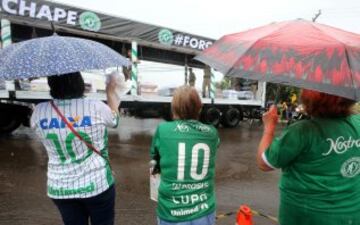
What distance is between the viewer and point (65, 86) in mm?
2107

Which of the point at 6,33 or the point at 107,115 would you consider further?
the point at 6,33

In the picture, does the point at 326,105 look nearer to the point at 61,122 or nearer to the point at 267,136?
the point at 267,136

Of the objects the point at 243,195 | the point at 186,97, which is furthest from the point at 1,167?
the point at 186,97

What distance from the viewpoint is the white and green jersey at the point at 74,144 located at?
2.05 metres

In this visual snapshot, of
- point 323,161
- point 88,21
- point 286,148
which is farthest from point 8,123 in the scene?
point 323,161

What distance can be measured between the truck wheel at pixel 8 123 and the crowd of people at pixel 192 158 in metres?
8.57

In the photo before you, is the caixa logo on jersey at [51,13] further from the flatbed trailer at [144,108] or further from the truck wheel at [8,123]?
the truck wheel at [8,123]

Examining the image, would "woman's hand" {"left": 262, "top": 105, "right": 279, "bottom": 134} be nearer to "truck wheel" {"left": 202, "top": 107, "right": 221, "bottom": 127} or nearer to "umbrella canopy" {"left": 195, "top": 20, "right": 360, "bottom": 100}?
"umbrella canopy" {"left": 195, "top": 20, "right": 360, "bottom": 100}

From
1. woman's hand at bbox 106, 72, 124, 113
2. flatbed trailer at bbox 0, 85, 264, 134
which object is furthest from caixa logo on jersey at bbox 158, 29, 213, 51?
woman's hand at bbox 106, 72, 124, 113

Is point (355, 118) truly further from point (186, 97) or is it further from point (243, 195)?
point (243, 195)

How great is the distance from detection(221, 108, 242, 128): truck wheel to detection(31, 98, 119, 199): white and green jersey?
39.4ft

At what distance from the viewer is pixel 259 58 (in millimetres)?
1780

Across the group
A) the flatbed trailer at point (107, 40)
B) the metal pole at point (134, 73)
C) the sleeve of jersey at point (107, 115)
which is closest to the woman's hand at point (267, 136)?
the sleeve of jersey at point (107, 115)

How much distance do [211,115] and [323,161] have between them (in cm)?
1132
